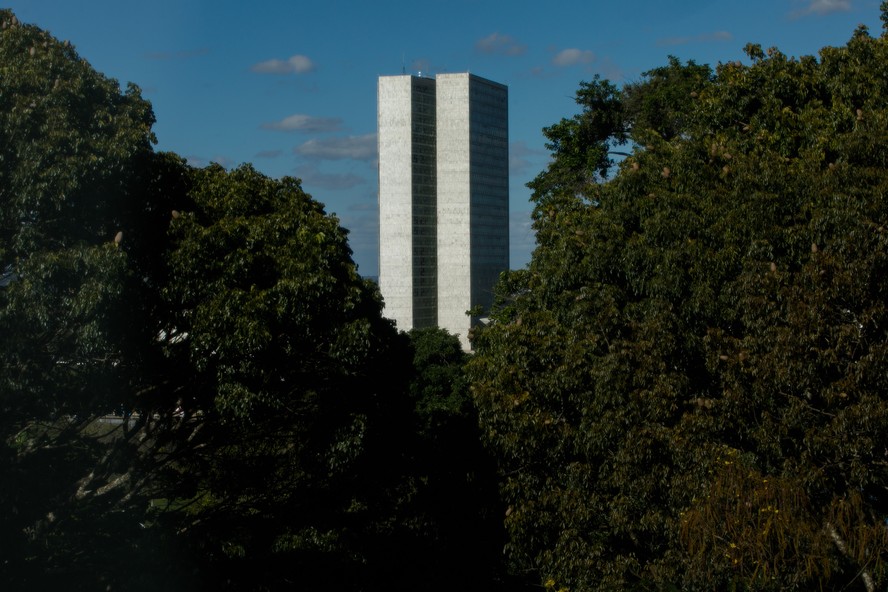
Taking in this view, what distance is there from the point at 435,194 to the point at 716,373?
59257 mm

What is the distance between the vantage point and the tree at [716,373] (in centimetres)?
890

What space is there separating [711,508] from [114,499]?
22.2 feet

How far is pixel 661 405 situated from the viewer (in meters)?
9.80

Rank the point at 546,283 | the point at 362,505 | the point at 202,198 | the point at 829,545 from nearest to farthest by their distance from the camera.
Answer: the point at 829,545 → the point at 202,198 → the point at 546,283 → the point at 362,505

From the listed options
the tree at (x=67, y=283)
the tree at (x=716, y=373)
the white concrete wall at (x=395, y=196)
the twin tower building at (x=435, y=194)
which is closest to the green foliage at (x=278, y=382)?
the tree at (x=67, y=283)

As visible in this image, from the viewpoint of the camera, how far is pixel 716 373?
10.1 metres

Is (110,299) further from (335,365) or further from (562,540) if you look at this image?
(562,540)

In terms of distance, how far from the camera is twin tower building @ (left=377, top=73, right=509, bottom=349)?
65.6 meters

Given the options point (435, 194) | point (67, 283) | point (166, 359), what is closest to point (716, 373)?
point (166, 359)

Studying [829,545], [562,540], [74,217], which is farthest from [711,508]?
[74,217]

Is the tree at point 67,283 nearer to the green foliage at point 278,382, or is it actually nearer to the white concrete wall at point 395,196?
the green foliage at point 278,382

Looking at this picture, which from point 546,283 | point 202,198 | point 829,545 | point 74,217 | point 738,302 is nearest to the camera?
point 829,545

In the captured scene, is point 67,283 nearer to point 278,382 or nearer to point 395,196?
point 278,382

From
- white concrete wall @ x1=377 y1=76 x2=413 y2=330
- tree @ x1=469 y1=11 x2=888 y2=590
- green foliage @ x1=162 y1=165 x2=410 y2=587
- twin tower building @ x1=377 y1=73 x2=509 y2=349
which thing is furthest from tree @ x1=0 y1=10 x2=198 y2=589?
twin tower building @ x1=377 y1=73 x2=509 y2=349
